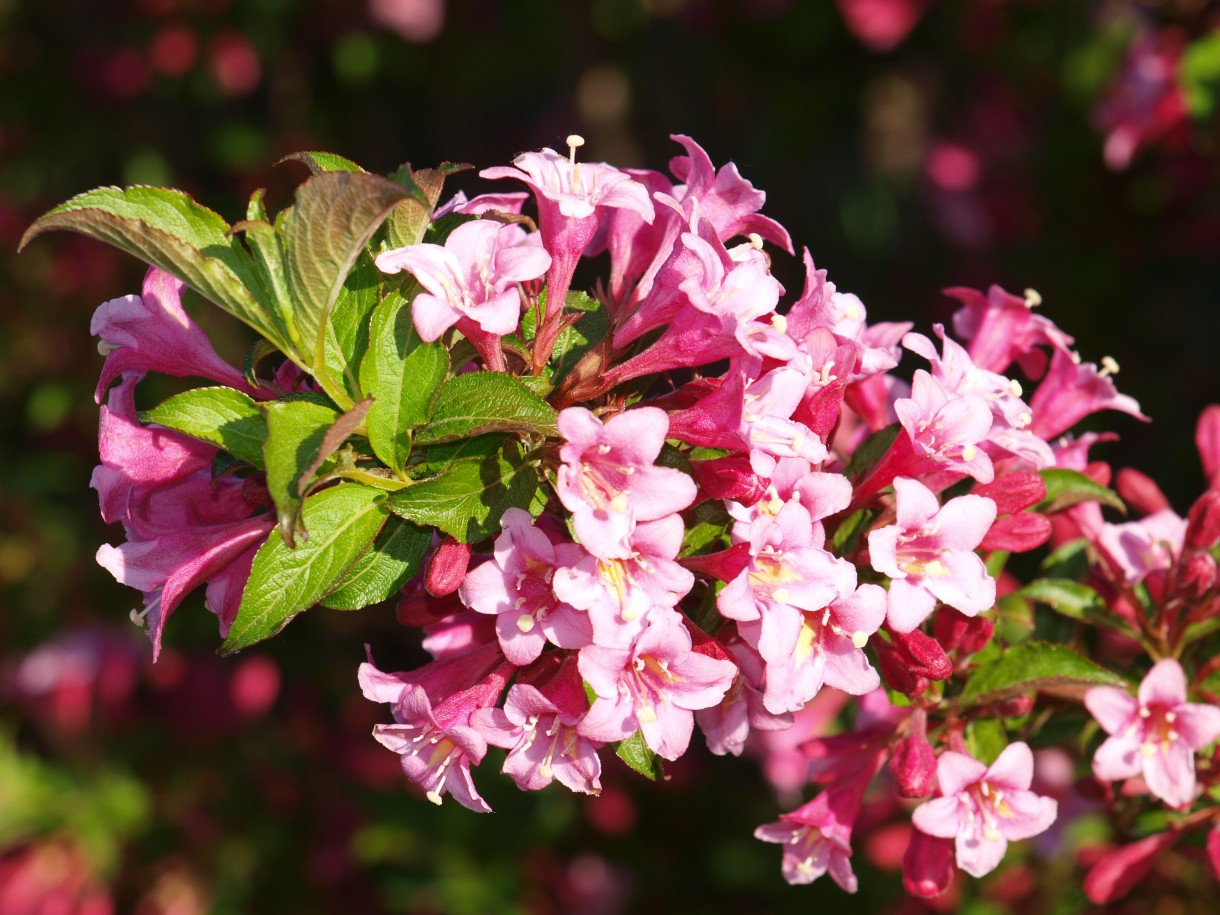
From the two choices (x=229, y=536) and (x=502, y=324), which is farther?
(x=229, y=536)

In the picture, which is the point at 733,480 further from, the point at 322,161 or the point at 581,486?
the point at 322,161

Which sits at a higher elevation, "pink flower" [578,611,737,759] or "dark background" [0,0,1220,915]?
"pink flower" [578,611,737,759]

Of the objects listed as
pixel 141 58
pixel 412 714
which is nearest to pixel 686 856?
pixel 412 714

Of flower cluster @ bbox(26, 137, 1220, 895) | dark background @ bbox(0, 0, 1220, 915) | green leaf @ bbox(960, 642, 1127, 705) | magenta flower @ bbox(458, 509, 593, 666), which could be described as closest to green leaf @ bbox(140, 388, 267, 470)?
flower cluster @ bbox(26, 137, 1220, 895)

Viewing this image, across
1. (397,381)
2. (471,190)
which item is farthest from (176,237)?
(471,190)

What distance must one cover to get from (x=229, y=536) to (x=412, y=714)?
292 millimetres

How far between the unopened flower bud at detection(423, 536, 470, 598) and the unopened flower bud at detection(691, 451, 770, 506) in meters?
0.28

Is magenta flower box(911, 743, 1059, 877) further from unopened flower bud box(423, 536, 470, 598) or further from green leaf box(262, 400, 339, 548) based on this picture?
green leaf box(262, 400, 339, 548)

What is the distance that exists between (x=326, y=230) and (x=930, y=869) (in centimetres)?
115

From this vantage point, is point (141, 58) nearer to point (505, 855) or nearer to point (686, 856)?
point (505, 855)

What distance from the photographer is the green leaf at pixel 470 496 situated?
130 cm

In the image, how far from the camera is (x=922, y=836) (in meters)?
1.66

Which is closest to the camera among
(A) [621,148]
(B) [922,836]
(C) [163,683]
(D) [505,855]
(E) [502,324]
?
(E) [502,324]

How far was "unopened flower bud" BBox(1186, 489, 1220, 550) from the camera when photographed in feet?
5.50
